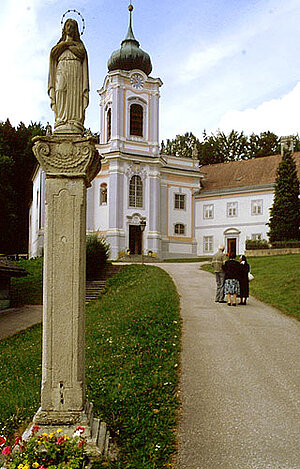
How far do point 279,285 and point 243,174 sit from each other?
29.8 metres

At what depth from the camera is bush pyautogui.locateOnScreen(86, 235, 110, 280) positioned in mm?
26672

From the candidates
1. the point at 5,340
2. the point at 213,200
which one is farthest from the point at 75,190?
the point at 213,200

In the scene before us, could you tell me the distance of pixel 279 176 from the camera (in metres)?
39.8

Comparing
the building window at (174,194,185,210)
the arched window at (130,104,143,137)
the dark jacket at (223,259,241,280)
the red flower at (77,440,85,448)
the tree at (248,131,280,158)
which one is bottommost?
the red flower at (77,440,85,448)

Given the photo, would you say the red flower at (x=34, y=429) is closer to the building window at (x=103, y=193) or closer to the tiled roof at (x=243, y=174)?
the building window at (x=103, y=193)

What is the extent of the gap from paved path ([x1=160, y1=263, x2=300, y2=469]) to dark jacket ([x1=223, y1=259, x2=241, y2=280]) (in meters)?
2.04

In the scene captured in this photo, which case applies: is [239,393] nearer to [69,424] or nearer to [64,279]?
[69,424]

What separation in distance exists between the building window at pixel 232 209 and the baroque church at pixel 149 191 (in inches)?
3.6

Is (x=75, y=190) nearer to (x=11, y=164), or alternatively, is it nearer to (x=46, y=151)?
(x=46, y=151)

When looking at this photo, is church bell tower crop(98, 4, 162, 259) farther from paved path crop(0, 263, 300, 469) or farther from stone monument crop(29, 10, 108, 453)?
stone monument crop(29, 10, 108, 453)

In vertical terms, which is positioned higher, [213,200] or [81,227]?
[213,200]

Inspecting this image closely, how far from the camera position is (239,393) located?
7133 millimetres

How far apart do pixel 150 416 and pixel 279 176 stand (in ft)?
118

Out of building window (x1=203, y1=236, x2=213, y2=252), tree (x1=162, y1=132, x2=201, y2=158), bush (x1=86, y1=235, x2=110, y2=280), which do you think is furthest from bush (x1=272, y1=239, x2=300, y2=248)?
tree (x1=162, y1=132, x2=201, y2=158)
